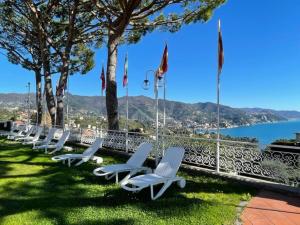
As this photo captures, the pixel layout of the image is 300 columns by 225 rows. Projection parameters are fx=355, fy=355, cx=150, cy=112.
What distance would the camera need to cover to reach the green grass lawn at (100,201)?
16.1ft

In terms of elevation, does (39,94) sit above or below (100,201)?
above

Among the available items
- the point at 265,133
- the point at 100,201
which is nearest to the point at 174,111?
the point at 265,133

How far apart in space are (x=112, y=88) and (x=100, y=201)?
314 inches

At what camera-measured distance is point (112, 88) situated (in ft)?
43.8

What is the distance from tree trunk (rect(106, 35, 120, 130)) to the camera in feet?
43.7

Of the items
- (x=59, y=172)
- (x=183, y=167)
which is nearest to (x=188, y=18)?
(x=183, y=167)

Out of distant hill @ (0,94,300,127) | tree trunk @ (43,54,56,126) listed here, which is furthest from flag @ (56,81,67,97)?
distant hill @ (0,94,300,127)

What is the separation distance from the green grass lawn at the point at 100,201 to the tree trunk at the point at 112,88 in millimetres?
5017

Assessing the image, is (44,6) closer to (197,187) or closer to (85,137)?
(85,137)

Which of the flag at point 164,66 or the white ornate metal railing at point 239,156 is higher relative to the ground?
the flag at point 164,66

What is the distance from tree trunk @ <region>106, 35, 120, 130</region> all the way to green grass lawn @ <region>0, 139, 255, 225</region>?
16.5ft

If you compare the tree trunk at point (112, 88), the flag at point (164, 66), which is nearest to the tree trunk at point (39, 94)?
the tree trunk at point (112, 88)

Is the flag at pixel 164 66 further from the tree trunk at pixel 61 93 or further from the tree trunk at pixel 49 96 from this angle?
the tree trunk at pixel 49 96

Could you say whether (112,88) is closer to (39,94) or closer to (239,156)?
(239,156)
